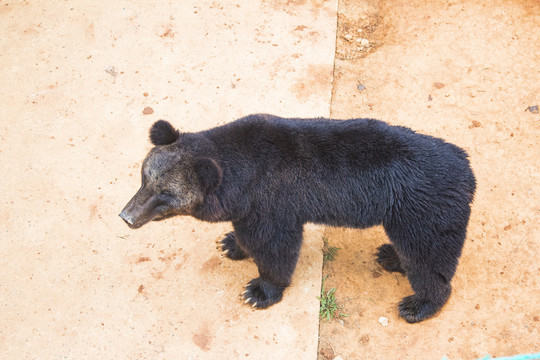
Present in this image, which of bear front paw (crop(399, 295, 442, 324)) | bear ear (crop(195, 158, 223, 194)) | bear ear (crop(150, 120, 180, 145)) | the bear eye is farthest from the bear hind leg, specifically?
bear ear (crop(150, 120, 180, 145))

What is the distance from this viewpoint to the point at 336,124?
3889mm

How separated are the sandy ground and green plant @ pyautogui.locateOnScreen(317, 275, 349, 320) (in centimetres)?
8

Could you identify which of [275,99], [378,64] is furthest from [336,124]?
[378,64]

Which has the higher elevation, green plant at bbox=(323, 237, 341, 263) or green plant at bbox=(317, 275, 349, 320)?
green plant at bbox=(323, 237, 341, 263)

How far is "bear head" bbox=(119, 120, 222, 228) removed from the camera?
369 cm

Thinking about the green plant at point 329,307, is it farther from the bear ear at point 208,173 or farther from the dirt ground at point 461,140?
the bear ear at point 208,173

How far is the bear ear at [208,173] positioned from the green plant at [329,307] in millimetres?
1803

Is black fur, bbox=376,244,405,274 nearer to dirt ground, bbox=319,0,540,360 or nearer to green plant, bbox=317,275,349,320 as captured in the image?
dirt ground, bbox=319,0,540,360

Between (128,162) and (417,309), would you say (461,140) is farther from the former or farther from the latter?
(128,162)

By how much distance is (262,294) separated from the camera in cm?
460

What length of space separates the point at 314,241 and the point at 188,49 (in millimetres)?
3190

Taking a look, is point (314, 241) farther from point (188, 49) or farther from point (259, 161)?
point (188, 49)

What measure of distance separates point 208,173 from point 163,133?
552 millimetres

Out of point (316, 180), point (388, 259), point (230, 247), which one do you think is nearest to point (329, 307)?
point (388, 259)
